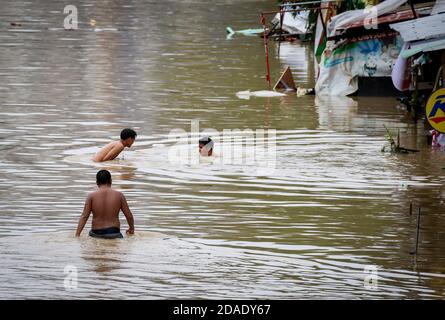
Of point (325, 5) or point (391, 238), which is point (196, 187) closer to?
point (391, 238)

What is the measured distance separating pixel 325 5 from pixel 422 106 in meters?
8.22

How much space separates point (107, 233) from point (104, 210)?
0.27 m

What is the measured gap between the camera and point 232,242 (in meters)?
14.7

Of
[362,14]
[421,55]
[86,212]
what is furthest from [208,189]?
[362,14]

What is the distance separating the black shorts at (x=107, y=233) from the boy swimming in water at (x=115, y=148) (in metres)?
5.46

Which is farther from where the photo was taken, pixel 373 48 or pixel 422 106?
pixel 373 48

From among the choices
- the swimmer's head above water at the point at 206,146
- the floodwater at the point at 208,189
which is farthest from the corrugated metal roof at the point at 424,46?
the swimmer's head above water at the point at 206,146

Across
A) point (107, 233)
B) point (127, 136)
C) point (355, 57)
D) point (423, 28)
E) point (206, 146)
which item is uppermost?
point (423, 28)

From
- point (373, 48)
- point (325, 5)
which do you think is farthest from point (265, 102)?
point (325, 5)

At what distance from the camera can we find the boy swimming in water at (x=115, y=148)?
19703 millimetres

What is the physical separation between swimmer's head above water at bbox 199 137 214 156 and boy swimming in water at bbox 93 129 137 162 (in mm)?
1097

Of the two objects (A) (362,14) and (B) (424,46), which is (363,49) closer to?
(A) (362,14)

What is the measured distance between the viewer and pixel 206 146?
20.2 metres
